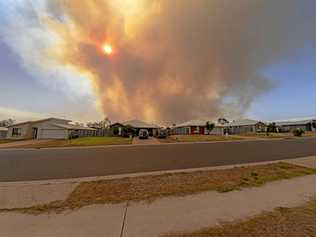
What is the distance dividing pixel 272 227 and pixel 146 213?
2.32m

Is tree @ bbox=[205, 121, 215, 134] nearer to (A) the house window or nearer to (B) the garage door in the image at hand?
(B) the garage door

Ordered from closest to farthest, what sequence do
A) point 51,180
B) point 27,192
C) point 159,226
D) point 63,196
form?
point 159,226 → point 63,196 → point 27,192 → point 51,180

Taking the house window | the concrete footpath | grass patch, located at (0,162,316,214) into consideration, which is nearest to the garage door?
the house window

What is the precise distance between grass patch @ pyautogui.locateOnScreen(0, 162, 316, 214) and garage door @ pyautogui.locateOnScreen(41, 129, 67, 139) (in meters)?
34.5

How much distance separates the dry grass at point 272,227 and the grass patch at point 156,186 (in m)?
1.71

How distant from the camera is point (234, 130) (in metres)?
70.0

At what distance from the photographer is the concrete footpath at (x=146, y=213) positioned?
3.13 meters

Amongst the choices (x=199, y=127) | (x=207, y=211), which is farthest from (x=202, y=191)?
(x=199, y=127)

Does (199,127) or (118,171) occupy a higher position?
(199,127)

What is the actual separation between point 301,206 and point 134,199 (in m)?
3.87

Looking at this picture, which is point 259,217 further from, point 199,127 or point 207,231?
point 199,127

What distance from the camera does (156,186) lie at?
5652 mm

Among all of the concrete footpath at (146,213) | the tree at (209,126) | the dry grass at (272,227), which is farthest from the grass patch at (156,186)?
the tree at (209,126)

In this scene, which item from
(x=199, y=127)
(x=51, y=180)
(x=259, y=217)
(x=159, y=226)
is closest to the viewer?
(x=159, y=226)
